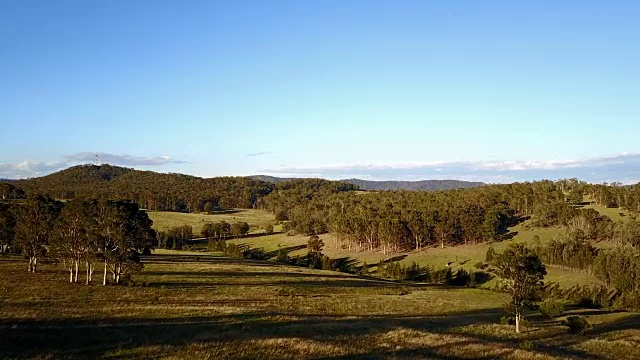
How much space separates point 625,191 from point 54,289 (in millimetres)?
215281

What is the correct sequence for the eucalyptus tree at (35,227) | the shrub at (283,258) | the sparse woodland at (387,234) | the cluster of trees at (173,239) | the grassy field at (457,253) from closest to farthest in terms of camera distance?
the sparse woodland at (387,234)
the eucalyptus tree at (35,227)
the grassy field at (457,253)
the shrub at (283,258)
the cluster of trees at (173,239)

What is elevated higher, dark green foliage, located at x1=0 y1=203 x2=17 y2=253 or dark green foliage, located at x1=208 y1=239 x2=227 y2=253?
dark green foliage, located at x1=0 y1=203 x2=17 y2=253

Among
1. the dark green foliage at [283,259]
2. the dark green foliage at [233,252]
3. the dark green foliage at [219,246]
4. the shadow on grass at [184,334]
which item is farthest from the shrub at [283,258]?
the shadow on grass at [184,334]

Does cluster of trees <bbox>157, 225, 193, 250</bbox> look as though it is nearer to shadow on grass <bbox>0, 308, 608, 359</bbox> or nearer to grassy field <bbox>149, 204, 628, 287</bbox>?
grassy field <bbox>149, 204, 628, 287</bbox>

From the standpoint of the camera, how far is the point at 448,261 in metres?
146

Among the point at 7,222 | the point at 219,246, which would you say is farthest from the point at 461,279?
the point at 7,222

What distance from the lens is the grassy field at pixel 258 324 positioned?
28.7m

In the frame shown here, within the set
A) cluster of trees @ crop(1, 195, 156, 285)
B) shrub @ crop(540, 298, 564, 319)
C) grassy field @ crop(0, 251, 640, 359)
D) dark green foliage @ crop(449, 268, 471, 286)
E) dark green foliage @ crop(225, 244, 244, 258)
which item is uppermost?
cluster of trees @ crop(1, 195, 156, 285)

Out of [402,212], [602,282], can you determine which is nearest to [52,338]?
[602,282]

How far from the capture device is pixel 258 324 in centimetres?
4134

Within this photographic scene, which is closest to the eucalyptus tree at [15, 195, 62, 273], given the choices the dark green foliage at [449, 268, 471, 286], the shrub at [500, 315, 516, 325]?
the shrub at [500, 315, 516, 325]

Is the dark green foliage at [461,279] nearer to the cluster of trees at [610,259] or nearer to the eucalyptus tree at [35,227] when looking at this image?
the cluster of trees at [610,259]

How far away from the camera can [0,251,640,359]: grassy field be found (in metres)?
28.7

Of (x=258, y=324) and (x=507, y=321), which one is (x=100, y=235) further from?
(x=507, y=321)
